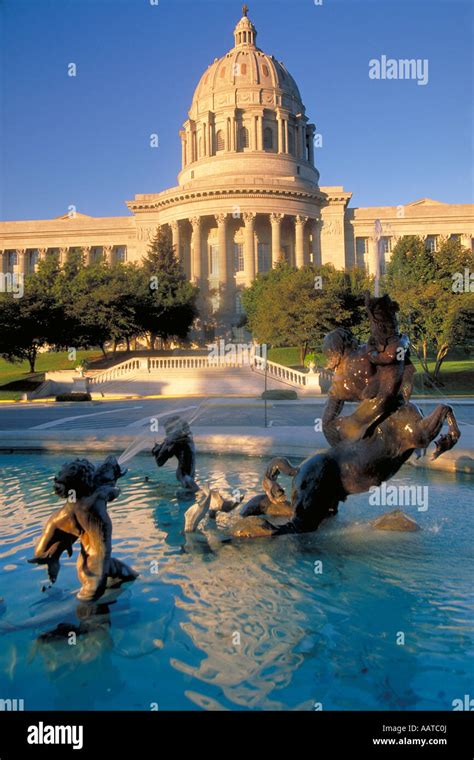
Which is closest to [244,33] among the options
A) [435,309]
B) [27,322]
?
[27,322]

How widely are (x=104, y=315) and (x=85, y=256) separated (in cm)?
3720

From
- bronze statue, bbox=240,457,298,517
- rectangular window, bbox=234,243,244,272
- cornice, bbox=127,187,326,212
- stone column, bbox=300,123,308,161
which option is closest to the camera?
bronze statue, bbox=240,457,298,517

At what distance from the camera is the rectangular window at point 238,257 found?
7838 cm

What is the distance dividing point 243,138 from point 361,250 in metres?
22.0

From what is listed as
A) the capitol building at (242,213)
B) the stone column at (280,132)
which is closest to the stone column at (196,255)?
the capitol building at (242,213)

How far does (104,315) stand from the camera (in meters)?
48.2

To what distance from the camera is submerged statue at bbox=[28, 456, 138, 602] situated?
443cm

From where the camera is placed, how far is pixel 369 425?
5.74 metres

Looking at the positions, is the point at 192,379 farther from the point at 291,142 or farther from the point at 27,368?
the point at 291,142

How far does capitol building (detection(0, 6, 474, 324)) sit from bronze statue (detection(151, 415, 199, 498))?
66669 mm

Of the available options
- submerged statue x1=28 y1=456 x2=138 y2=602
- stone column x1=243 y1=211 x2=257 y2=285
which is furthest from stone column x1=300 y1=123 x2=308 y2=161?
submerged statue x1=28 y1=456 x2=138 y2=602

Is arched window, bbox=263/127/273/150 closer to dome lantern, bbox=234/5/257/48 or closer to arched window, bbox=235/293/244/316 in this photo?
dome lantern, bbox=234/5/257/48

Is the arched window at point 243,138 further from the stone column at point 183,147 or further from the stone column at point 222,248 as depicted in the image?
the stone column at point 222,248

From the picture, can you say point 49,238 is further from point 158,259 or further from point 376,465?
point 376,465
